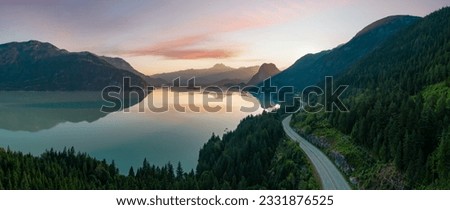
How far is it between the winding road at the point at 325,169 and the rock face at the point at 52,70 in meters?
113

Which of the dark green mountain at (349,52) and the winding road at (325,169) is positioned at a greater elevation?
the dark green mountain at (349,52)

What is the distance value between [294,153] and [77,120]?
36.8 meters

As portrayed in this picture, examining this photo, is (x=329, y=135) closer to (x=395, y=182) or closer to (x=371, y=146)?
(x=371, y=146)

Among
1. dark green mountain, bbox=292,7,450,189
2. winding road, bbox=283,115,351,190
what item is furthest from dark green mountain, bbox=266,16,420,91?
winding road, bbox=283,115,351,190

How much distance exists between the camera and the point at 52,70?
426 feet

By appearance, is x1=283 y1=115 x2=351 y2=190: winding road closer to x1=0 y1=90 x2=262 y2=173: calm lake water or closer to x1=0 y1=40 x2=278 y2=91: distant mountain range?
x1=0 y1=90 x2=262 y2=173: calm lake water

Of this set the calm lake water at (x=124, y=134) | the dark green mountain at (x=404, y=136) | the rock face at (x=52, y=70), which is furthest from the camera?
the rock face at (x=52, y=70)

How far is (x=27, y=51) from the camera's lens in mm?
125188

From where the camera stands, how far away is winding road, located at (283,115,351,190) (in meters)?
14.0

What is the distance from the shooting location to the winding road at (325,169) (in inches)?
551

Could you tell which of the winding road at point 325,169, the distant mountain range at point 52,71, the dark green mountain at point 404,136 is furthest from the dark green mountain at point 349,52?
the winding road at point 325,169

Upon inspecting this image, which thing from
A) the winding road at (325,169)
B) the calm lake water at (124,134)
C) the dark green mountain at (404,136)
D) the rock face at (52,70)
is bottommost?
the calm lake water at (124,134)

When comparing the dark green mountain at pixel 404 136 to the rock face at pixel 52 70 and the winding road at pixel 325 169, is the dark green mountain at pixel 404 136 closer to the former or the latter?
the winding road at pixel 325 169
